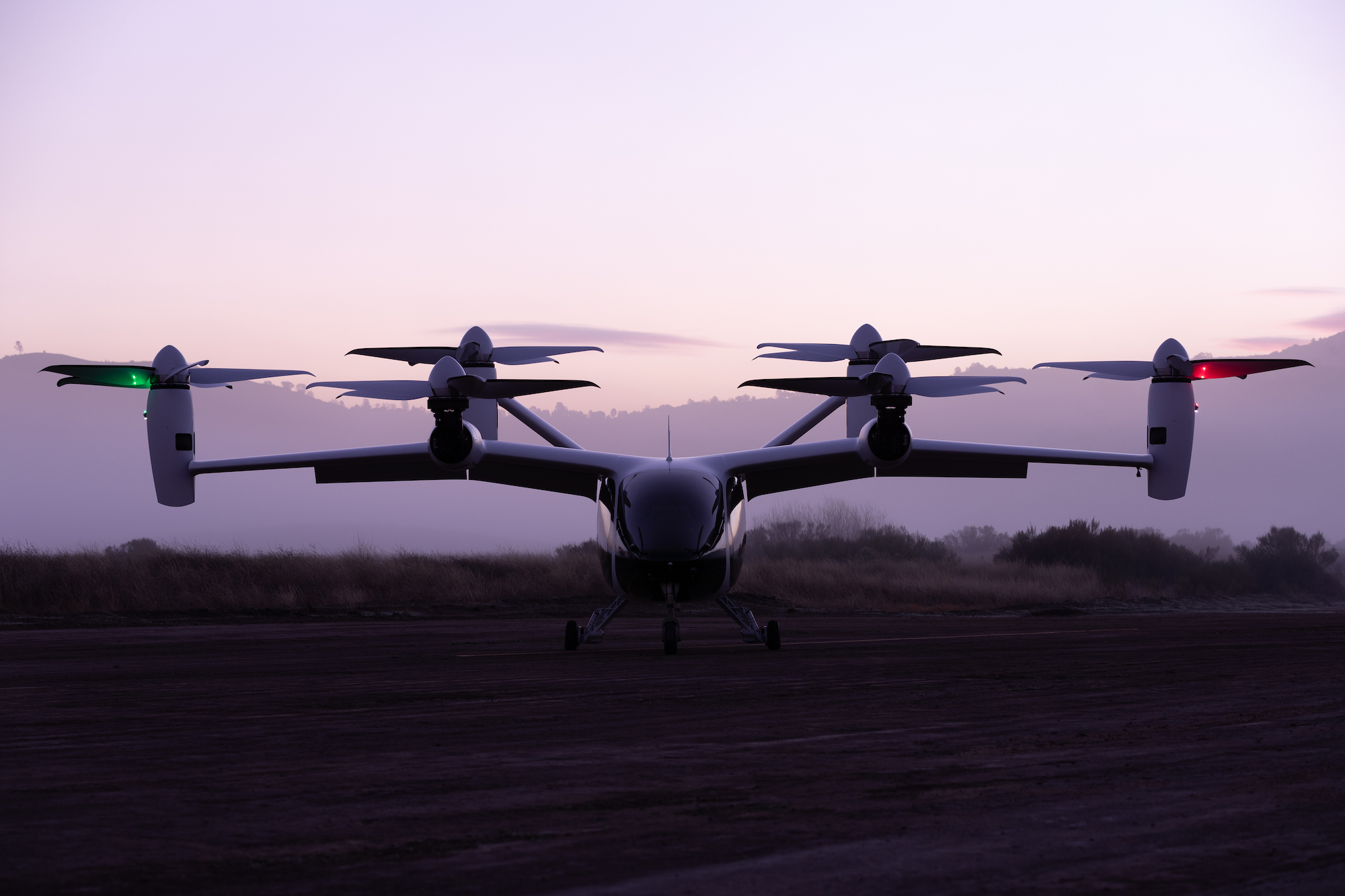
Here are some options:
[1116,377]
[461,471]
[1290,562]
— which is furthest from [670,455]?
[1290,562]

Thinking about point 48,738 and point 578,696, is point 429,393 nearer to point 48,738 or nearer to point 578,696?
point 578,696

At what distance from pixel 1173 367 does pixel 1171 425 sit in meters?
1.25

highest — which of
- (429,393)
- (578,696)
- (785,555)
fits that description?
(429,393)

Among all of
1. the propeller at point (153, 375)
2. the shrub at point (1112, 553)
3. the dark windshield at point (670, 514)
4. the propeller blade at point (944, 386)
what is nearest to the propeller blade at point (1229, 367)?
the propeller blade at point (944, 386)

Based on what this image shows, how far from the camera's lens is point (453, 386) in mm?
20734

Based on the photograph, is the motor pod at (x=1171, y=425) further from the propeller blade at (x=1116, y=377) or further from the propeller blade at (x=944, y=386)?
the propeller blade at (x=944, y=386)

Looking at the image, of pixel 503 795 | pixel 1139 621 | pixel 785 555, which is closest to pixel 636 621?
pixel 1139 621

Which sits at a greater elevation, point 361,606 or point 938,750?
point 938,750

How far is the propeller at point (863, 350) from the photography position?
1030 inches

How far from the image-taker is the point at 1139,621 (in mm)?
34812

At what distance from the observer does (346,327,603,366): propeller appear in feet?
88.2

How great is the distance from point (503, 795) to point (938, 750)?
3308 millimetres

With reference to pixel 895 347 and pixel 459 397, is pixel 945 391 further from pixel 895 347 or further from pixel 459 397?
pixel 459 397

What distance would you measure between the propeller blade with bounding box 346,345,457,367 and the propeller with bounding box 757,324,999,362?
692cm
